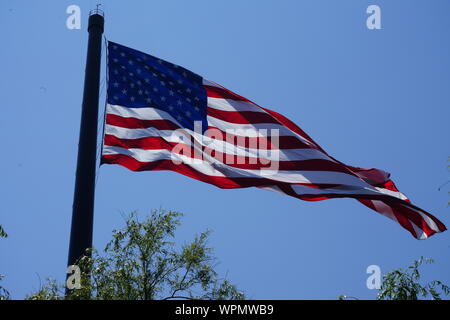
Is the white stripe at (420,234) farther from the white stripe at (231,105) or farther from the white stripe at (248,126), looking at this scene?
the white stripe at (231,105)

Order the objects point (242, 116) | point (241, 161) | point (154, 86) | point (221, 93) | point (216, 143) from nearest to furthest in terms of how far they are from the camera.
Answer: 1. point (241, 161)
2. point (216, 143)
3. point (242, 116)
4. point (154, 86)
5. point (221, 93)

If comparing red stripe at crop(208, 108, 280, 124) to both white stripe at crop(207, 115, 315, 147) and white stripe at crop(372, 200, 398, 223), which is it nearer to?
white stripe at crop(207, 115, 315, 147)

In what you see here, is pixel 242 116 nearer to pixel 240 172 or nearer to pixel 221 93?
pixel 221 93

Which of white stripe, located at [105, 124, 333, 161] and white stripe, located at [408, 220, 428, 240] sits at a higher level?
white stripe, located at [105, 124, 333, 161]

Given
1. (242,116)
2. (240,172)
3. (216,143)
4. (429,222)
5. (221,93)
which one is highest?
(221,93)

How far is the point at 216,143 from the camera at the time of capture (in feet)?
70.0

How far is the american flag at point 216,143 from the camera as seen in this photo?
2023 cm

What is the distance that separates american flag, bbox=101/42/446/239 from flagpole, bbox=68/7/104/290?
1.38 feet

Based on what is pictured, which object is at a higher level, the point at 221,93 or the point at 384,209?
the point at 221,93

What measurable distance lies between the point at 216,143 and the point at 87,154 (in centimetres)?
353

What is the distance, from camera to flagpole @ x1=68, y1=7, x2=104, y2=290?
18422 millimetres

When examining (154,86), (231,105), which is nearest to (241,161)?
(231,105)

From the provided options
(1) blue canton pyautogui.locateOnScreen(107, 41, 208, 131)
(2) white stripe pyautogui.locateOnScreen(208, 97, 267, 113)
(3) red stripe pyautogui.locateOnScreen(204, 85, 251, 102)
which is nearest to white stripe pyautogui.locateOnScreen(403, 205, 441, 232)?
(2) white stripe pyautogui.locateOnScreen(208, 97, 267, 113)
